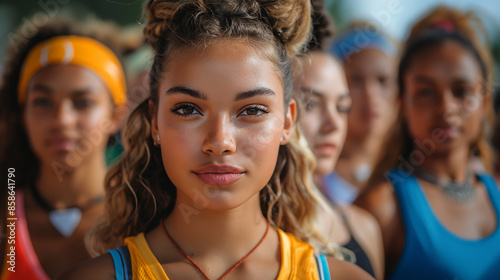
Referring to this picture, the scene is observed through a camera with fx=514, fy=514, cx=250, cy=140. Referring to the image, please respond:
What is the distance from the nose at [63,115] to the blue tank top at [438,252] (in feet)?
5.96

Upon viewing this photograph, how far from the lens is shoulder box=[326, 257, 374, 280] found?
176 centimetres

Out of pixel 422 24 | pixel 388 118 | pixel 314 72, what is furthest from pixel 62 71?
pixel 388 118

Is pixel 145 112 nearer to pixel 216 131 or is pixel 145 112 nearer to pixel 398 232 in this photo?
pixel 216 131

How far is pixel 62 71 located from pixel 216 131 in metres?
1.43

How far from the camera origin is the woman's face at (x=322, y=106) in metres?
2.67

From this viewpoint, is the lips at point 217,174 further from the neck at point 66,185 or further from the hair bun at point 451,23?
the hair bun at point 451,23

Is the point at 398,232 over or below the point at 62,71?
below

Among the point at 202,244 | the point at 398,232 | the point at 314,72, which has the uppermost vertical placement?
the point at 314,72

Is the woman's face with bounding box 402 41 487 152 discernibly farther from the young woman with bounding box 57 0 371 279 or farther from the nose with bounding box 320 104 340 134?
the young woman with bounding box 57 0 371 279

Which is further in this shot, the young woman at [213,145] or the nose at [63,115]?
the nose at [63,115]

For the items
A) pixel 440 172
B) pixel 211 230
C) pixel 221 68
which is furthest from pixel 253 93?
pixel 440 172

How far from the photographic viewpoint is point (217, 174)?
1627 millimetres

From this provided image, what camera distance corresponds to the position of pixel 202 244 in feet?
5.72

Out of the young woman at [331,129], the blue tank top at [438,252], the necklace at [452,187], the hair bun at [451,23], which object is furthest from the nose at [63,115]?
the hair bun at [451,23]
